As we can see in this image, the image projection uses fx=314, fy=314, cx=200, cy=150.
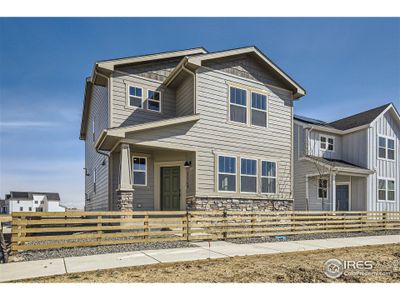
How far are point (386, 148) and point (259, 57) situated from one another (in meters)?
9.95

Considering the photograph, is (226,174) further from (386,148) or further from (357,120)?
(386,148)

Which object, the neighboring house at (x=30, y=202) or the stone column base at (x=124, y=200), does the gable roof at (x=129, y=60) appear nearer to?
the stone column base at (x=124, y=200)

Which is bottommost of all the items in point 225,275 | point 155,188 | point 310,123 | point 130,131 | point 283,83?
point 225,275

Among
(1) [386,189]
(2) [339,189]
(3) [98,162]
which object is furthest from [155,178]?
(1) [386,189]

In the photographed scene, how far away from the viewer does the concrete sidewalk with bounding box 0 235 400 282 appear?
5.24m

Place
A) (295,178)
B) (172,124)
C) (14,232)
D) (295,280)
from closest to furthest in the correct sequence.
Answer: (295,280) → (14,232) → (172,124) → (295,178)

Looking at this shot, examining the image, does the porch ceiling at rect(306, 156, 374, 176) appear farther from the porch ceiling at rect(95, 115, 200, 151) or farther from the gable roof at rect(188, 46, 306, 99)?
the porch ceiling at rect(95, 115, 200, 151)

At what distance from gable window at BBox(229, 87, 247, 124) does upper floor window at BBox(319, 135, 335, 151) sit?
6.99 m

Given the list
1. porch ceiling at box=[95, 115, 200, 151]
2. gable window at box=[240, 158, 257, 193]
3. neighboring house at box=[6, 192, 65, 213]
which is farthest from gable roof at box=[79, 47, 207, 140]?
neighboring house at box=[6, 192, 65, 213]

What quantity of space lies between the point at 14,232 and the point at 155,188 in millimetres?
5710

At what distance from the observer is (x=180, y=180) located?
11789mm

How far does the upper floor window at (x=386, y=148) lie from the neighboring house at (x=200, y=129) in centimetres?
701

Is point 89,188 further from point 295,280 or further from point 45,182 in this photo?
point 295,280
